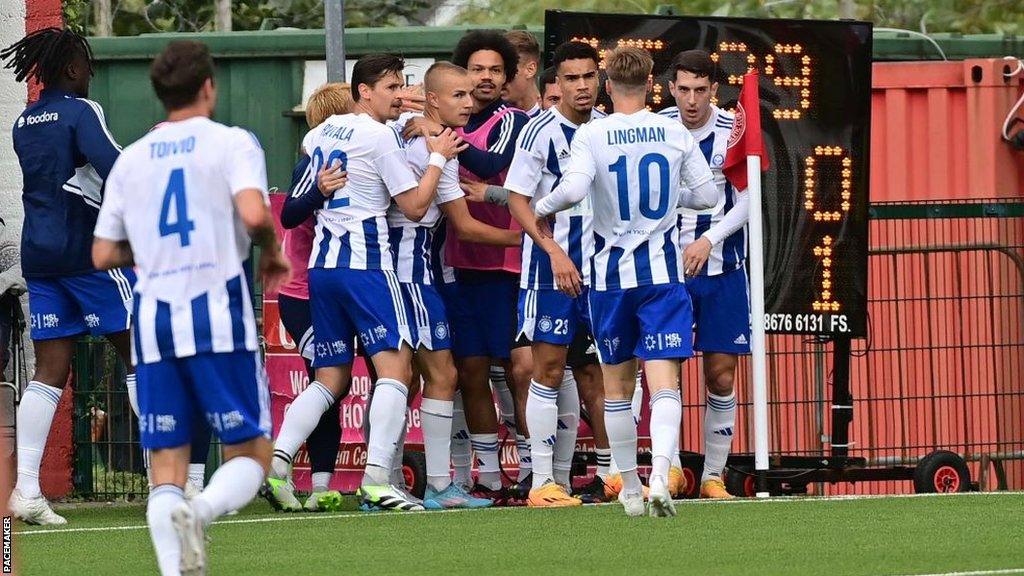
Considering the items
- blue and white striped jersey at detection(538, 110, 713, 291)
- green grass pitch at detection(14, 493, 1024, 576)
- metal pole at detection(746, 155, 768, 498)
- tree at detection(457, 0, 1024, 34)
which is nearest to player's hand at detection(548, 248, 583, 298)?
blue and white striped jersey at detection(538, 110, 713, 291)

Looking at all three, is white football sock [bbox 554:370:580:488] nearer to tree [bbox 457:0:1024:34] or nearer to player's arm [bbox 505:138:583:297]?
player's arm [bbox 505:138:583:297]

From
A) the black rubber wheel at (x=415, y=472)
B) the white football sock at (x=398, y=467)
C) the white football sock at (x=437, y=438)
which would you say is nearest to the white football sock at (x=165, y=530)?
the white football sock at (x=437, y=438)

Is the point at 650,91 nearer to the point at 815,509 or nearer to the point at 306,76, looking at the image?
the point at 815,509

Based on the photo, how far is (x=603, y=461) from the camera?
10.5 meters

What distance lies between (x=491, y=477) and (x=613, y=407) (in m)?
1.65

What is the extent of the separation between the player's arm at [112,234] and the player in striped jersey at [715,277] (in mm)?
4108

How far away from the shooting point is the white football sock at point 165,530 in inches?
241

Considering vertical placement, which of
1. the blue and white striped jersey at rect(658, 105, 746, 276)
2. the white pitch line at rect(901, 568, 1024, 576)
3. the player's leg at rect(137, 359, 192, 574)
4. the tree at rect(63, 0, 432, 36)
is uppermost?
the tree at rect(63, 0, 432, 36)

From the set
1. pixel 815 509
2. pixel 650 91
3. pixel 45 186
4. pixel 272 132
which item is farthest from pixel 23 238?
pixel 272 132

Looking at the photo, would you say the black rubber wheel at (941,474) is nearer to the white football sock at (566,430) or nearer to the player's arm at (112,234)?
the white football sock at (566,430)

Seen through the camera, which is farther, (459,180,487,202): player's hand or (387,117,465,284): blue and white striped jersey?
(459,180,487,202): player's hand

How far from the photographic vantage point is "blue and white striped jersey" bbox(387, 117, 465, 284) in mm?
9570

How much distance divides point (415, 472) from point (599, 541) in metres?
3.23

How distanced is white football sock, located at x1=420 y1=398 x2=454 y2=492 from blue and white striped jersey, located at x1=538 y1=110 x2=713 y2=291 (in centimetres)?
137
